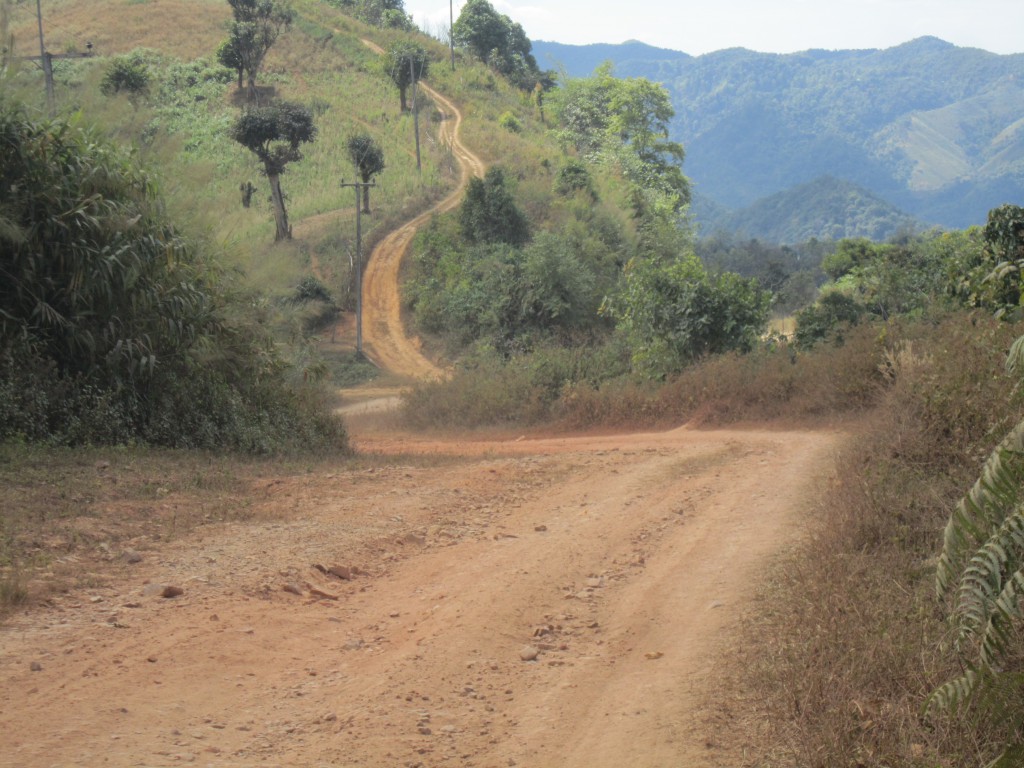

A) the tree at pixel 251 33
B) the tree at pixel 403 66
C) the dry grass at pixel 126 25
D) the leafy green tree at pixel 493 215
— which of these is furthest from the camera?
→ the dry grass at pixel 126 25

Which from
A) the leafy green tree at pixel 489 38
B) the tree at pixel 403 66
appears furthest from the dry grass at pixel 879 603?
the leafy green tree at pixel 489 38

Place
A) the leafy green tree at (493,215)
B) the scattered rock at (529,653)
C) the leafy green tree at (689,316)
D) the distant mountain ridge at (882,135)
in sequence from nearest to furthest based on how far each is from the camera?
the scattered rock at (529,653) < the leafy green tree at (689,316) < the leafy green tree at (493,215) < the distant mountain ridge at (882,135)

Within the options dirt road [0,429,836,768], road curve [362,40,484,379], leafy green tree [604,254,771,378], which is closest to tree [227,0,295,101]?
road curve [362,40,484,379]

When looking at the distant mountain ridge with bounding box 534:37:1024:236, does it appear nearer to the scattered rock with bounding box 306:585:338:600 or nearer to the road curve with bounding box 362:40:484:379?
the road curve with bounding box 362:40:484:379

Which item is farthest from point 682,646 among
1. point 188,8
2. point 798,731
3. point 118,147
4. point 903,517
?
point 188,8

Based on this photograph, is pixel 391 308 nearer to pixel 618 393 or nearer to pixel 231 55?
pixel 618 393

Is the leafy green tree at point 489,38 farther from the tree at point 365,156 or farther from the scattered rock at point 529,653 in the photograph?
the scattered rock at point 529,653

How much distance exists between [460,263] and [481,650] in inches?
1355

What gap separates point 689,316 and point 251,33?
143ft

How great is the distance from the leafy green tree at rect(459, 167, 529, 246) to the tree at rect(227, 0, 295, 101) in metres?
21.6

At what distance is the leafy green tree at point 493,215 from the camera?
3978cm

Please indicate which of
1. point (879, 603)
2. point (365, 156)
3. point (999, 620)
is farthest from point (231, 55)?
point (999, 620)

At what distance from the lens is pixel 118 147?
39.4 feet

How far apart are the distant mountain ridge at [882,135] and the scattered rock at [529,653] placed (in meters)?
119
